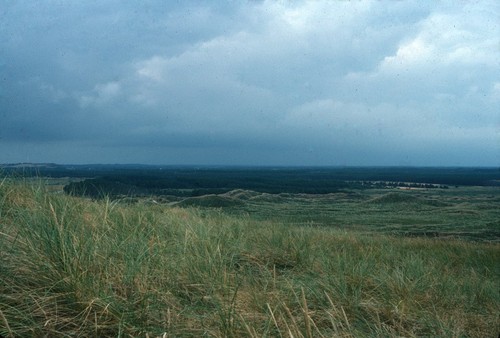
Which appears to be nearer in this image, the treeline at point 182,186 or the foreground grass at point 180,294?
the foreground grass at point 180,294

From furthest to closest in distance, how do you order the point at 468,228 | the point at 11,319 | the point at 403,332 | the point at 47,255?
the point at 468,228 → the point at 403,332 → the point at 47,255 → the point at 11,319

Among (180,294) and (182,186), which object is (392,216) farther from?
(182,186)

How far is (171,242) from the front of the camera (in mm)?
5359

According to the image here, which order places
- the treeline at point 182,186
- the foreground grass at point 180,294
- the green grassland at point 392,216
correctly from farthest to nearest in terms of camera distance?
the green grassland at point 392,216
the treeline at point 182,186
the foreground grass at point 180,294

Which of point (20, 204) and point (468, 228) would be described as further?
point (468, 228)

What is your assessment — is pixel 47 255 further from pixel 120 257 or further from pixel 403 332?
pixel 403 332

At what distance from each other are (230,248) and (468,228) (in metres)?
19.3

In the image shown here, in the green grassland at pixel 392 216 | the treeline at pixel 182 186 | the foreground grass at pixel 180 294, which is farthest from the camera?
the green grassland at pixel 392 216

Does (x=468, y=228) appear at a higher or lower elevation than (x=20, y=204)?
lower

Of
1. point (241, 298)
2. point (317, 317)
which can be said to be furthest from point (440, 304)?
point (241, 298)

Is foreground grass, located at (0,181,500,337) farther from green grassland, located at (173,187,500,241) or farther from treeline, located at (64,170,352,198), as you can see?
green grassland, located at (173,187,500,241)

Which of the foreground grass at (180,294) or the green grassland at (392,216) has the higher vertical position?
the foreground grass at (180,294)

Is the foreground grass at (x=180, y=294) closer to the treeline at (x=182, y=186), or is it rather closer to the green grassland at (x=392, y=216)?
the treeline at (x=182, y=186)

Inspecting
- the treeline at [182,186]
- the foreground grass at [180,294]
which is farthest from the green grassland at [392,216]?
the foreground grass at [180,294]
